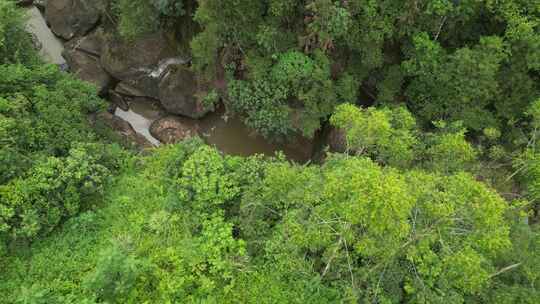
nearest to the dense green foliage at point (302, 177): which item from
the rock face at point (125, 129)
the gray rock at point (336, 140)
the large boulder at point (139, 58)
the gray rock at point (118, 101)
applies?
the gray rock at point (336, 140)

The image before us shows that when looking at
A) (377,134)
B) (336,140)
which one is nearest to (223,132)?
(336,140)

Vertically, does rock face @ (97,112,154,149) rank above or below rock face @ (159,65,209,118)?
below

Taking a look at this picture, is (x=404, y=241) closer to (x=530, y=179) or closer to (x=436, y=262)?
(x=436, y=262)

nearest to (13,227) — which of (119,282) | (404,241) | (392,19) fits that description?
(119,282)

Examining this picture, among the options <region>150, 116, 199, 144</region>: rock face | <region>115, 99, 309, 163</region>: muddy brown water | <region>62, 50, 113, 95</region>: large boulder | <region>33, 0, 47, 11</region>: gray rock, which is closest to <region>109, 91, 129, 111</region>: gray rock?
<region>115, 99, 309, 163</region>: muddy brown water

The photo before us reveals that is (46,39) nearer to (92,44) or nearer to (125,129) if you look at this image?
(92,44)

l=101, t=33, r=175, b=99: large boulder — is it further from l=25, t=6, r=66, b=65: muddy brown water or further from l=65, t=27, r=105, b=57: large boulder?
l=25, t=6, r=66, b=65: muddy brown water
